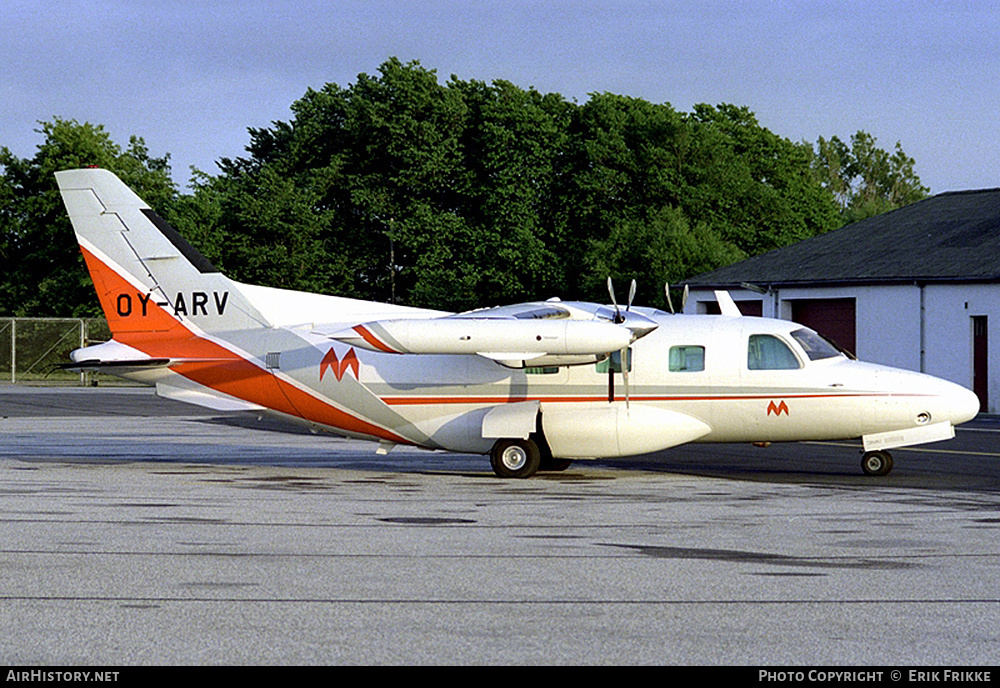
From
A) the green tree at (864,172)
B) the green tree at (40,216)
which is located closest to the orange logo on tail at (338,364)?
the green tree at (40,216)

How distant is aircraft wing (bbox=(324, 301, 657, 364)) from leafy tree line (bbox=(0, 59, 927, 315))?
47263 mm

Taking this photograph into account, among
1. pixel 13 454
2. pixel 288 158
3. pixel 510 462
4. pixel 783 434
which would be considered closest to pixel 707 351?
pixel 783 434

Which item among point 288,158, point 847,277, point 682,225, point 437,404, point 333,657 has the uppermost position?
point 288,158

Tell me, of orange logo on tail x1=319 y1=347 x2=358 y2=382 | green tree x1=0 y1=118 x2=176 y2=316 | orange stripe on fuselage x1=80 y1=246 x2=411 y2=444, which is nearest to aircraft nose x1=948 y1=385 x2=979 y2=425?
orange stripe on fuselage x1=80 y1=246 x2=411 y2=444

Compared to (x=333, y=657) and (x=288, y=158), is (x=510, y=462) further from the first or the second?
(x=288, y=158)

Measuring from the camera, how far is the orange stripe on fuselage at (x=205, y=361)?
20.8 meters

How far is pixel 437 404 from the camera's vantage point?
20484mm

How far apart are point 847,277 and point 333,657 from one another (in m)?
38.1

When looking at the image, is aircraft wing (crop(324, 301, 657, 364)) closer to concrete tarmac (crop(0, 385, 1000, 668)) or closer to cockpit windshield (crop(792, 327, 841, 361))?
concrete tarmac (crop(0, 385, 1000, 668))

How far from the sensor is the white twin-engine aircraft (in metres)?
19.8

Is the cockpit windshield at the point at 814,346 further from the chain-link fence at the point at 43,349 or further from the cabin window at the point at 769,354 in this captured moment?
the chain-link fence at the point at 43,349

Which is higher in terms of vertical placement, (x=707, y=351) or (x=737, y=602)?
(x=707, y=351)

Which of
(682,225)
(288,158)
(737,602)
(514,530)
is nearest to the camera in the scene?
(737,602)

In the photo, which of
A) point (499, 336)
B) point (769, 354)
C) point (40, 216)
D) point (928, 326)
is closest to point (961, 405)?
point (769, 354)
